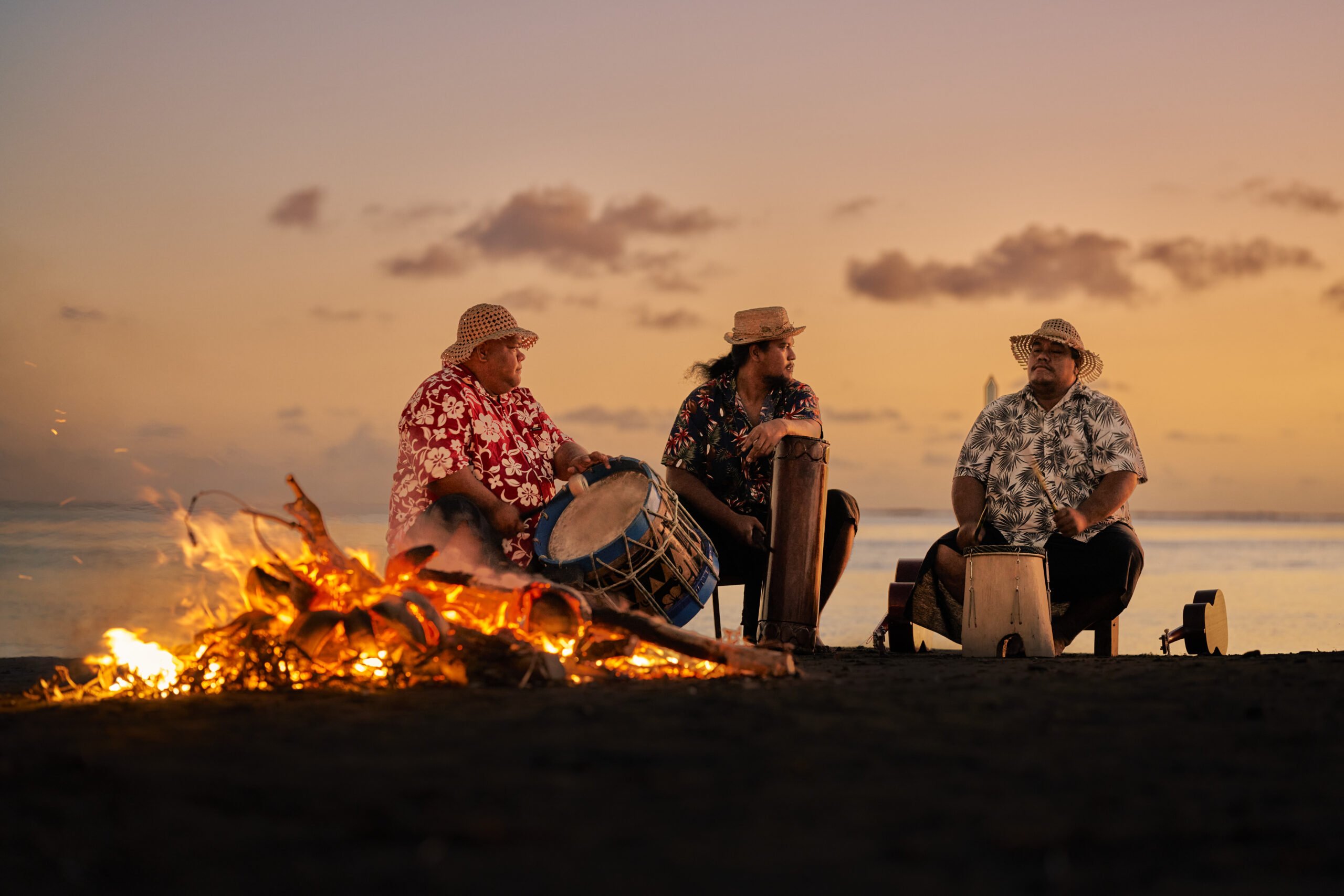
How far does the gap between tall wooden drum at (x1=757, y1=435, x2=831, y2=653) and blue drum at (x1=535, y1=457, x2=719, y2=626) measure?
84 centimetres

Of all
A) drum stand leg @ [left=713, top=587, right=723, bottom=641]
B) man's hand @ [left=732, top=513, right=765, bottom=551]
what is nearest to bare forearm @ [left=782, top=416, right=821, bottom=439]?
man's hand @ [left=732, top=513, right=765, bottom=551]

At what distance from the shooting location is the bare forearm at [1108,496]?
7.23m

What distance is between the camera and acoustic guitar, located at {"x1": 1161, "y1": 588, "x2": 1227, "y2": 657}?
24.8ft

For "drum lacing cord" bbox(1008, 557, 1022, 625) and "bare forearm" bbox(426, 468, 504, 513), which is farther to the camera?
"drum lacing cord" bbox(1008, 557, 1022, 625)

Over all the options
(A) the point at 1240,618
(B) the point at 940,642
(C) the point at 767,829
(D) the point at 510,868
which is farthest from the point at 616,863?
(A) the point at 1240,618

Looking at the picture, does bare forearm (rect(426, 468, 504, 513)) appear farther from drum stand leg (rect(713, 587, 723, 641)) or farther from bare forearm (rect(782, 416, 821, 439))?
bare forearm (rect(782, 416, 821, 439))

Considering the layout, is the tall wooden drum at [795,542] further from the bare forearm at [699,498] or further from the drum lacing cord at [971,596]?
the drum lacing cord at [971,596]

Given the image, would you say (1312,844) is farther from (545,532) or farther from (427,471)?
(427,471)

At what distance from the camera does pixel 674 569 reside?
19.2ft

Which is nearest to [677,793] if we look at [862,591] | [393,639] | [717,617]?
[393,639]

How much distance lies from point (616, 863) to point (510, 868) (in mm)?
184

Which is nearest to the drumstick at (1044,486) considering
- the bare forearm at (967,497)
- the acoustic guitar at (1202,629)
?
the bare forearm at (967,497)

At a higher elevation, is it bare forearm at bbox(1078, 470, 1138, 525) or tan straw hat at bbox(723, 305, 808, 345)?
tan straw hat at bbox(723, 305, 808, 345)

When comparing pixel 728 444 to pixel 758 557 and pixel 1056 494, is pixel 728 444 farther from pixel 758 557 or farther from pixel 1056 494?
pixel 1056 494
